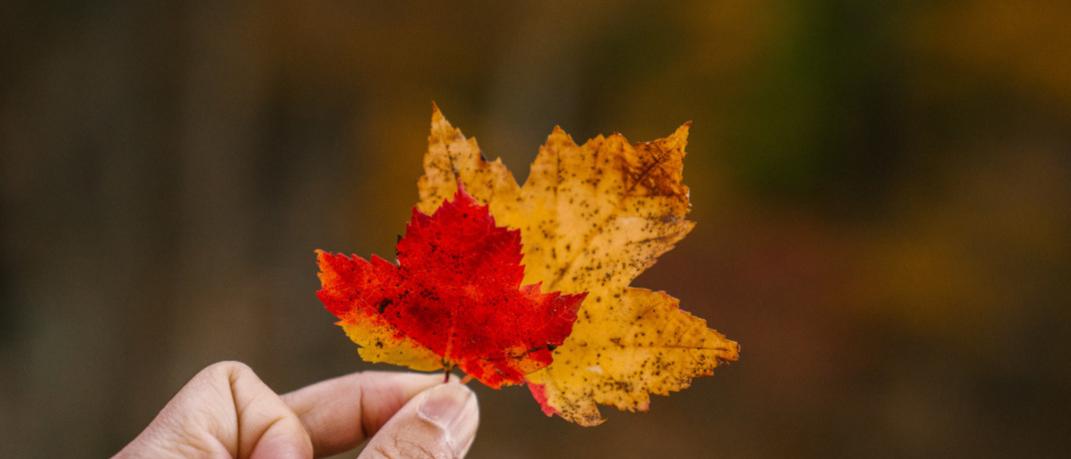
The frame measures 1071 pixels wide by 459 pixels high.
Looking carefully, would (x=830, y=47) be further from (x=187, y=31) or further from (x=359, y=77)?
(x=187, y=31)

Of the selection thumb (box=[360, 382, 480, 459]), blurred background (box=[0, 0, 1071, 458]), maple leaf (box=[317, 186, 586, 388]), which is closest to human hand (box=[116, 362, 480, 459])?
thumb (box=[360, 382, 480, 459])

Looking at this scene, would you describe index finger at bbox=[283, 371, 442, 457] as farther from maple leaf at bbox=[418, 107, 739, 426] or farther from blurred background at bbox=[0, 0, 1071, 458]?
blurred background at bbox=[0, 0, 1071, 458]

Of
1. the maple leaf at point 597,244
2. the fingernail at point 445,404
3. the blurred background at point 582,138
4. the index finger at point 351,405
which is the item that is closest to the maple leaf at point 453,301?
the maple leaf at point 597,244

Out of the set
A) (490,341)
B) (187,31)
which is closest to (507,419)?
(187,31)

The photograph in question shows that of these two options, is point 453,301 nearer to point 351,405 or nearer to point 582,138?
point 351,405

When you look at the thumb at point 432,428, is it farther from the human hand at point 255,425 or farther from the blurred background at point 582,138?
the blurred background at point 582,138

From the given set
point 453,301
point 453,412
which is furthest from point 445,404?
point 453,301

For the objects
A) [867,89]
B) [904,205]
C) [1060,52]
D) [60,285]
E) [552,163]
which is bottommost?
[60,285]
